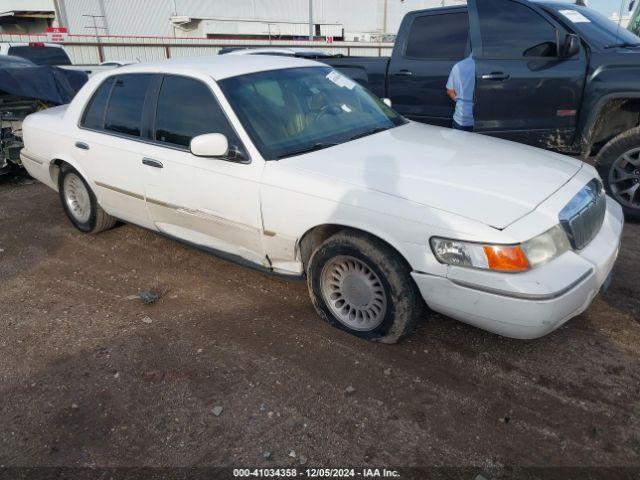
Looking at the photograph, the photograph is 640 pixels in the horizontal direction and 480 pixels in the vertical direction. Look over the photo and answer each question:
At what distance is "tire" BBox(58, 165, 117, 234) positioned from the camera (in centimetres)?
496

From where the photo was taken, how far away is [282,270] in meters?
3.57

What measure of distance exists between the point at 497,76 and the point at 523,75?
26 centimetres

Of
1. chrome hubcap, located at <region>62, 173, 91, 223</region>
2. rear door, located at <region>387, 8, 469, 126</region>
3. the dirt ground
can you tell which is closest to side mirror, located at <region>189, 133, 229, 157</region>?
the dirt ground

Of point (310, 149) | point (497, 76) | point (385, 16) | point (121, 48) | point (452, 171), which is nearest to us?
point (452, 171)

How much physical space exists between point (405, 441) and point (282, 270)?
4.81 feet

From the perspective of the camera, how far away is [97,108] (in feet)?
15.0

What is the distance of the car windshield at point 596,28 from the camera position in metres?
5.28

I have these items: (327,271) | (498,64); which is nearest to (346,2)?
(498,64)

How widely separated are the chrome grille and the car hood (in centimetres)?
14

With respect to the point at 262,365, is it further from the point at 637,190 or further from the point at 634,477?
the point at 637,190

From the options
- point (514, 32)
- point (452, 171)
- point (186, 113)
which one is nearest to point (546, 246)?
point (452, 171)

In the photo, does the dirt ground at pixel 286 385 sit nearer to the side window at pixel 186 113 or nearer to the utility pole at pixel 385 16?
the side window at pixel 186 113

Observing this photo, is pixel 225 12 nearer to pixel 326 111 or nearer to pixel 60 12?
pixel 60 12

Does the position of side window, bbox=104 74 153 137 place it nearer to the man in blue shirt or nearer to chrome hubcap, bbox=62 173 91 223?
chrome hubcap, bbox=62 173 91 223
